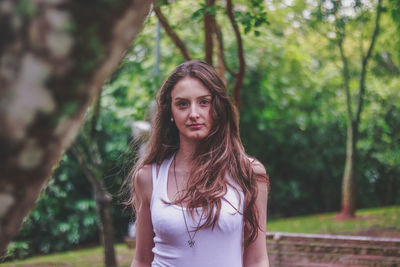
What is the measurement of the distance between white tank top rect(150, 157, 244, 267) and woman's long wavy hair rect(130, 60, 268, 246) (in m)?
0.05

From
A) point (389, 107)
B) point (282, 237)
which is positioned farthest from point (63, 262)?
point (389, 107)

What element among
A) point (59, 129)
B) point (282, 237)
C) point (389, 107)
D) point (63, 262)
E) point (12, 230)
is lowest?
point (63, 262)

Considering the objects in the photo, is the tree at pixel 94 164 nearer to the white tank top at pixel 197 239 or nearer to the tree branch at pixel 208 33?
the tree branch at pixel 208 33

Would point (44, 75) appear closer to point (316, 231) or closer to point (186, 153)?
point (186, 153)

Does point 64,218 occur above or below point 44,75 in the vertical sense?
below

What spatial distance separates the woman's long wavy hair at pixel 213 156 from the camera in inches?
88.4

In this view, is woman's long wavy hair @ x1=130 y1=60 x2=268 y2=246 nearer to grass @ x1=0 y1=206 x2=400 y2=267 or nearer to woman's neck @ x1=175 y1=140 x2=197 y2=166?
woman's neck @ x1=175 y1=140 x2=197 y2=166

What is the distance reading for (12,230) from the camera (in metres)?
0.74

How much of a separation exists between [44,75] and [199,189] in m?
1.68

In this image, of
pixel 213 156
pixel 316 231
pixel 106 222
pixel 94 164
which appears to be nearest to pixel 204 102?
pixel 213 156

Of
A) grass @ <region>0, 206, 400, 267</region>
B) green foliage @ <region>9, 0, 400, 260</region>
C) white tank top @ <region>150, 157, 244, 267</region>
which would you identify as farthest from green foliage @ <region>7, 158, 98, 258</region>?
white tank top @ <region>150, 157, 244, 267</region>

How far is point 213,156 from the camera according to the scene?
2445mm

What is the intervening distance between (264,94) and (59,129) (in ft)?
49.3

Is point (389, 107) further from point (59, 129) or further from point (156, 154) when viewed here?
point (59, 129)
